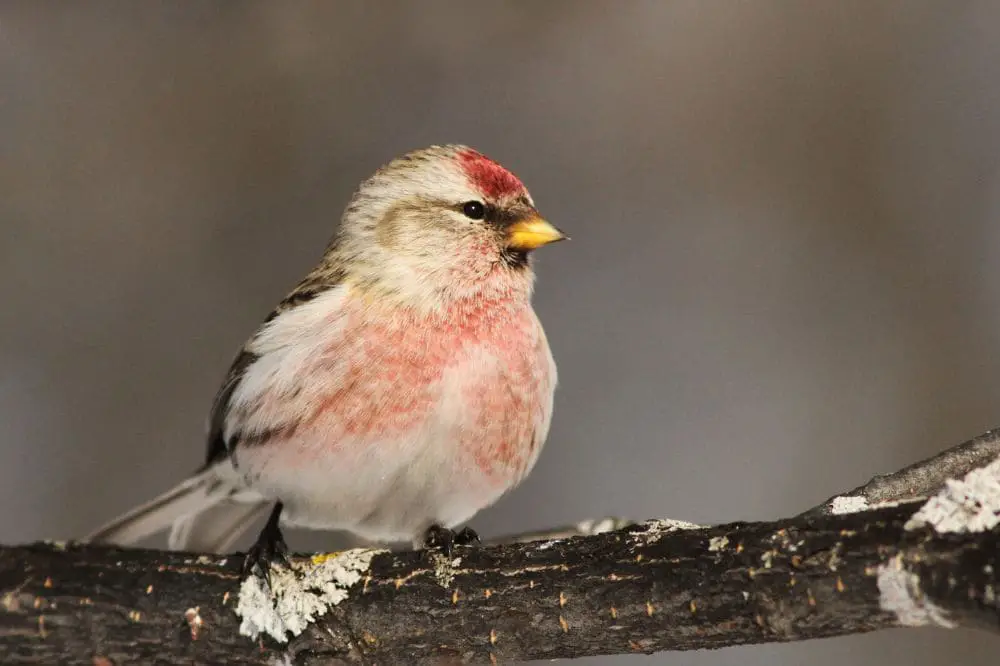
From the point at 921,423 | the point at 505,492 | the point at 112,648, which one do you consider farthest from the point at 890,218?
the point at 112,648

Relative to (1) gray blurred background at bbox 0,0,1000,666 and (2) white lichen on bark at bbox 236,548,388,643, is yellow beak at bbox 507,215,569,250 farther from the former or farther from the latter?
(1) gray blurred background at bbox 0,0,1000,666

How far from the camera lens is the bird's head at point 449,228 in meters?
1.91

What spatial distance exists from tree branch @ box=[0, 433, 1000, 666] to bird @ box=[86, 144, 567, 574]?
0.10m

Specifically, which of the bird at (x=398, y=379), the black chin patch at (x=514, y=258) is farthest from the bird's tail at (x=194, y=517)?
the black chin patch at (x=514, y=258)

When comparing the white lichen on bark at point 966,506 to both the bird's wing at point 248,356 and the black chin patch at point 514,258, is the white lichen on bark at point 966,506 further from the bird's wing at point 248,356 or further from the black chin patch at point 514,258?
the bird's wing at point 248,356

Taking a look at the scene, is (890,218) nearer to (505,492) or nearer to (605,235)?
(605,235)

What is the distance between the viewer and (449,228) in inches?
76.4

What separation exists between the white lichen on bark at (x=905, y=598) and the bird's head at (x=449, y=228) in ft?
2.85

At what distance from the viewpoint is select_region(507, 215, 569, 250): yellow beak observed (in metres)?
1.90

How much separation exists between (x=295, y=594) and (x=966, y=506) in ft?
3.12

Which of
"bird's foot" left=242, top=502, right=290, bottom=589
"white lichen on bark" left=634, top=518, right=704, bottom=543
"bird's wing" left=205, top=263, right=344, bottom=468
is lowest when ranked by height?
"white lichen on bark" left=634, top=518, right=704, bottom=543

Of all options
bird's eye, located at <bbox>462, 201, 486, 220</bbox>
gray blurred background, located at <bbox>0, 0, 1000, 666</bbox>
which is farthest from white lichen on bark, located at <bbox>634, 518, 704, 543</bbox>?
gray blurred background, located at <bbox>0, 0, 1000, 666</bbox>

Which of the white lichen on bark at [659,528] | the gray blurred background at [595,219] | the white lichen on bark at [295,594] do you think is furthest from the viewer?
the gray blurred background at [595,219]

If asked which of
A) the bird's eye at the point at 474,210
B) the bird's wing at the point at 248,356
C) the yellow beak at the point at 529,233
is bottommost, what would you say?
the bird's wing at the point at 248,356
